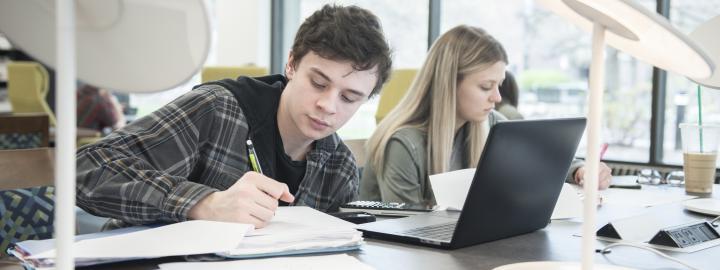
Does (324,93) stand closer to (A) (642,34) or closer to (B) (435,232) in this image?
(B) (435,232)

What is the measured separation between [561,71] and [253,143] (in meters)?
3.39

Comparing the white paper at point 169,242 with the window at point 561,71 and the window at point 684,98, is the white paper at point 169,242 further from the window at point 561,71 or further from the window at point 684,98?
the window at point 684,98

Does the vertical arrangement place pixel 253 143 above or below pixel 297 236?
above

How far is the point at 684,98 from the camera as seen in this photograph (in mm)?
3918

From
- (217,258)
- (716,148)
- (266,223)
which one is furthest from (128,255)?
(716,148)

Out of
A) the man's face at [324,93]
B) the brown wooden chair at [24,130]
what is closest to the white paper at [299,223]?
the man's face at [324,93]

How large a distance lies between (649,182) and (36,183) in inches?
70.0

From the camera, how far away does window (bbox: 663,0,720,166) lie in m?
4.00

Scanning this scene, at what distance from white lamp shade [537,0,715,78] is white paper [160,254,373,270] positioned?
0.45 metres

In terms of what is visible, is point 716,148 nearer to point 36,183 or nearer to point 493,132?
point 493,132

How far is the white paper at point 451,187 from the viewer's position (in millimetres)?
1525

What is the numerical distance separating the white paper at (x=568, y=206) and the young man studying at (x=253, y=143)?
1.57 feet

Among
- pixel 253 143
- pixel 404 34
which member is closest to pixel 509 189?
pixel 253 143

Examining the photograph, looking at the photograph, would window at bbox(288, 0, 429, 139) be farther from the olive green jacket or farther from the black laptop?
the black laptop
